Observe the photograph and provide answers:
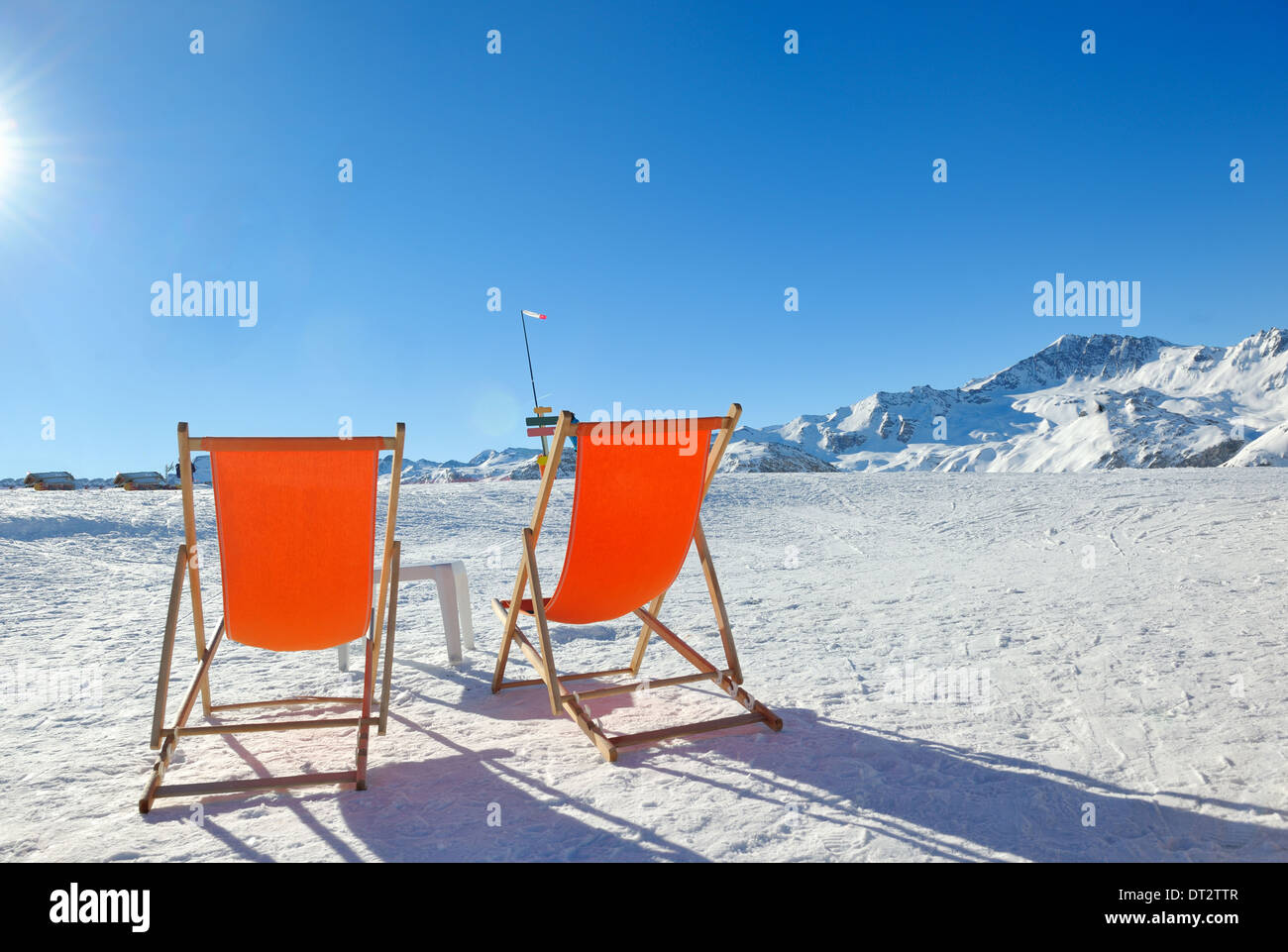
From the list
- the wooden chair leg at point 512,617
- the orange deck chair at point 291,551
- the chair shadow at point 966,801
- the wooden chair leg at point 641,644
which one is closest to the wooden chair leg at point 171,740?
the orange deck chair at point 291,551

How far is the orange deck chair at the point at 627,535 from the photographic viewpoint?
2656 mm

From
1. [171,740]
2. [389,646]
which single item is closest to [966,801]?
[389,646]

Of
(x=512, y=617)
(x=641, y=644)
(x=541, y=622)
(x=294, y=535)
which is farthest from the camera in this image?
(x=641, y=644)

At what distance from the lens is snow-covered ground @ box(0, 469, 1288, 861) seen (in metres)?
2.02

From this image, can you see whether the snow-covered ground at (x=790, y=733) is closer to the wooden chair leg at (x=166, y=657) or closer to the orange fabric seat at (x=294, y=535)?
the wooden chair leg at (x=166, y=657)

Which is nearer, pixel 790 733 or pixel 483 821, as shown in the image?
pixel 483 821

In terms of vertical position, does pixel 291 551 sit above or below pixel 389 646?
above

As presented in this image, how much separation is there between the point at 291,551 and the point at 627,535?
1212 mm

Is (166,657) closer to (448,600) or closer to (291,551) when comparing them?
(291,551)

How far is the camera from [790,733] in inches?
110
